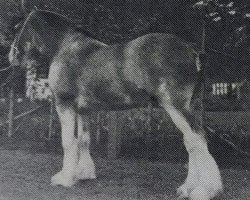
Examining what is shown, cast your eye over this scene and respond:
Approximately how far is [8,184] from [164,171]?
8.46 ft

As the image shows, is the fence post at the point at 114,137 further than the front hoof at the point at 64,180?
Yes

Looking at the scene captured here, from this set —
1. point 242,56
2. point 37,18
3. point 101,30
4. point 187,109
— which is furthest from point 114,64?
point 242,56

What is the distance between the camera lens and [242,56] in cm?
727

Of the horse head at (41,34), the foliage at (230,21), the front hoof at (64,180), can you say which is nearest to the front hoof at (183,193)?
the front hoof at (64,180)

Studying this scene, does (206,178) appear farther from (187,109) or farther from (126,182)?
(126,182)

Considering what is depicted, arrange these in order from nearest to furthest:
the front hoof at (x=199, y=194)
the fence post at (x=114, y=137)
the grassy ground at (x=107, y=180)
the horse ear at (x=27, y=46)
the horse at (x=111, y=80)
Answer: the front hoof at (x=199, y=194) → the horse at (x=111, y=80) → the grassy ground at (x=107, y=180) → the horse ear at (x=27, y=46) → the fence post at (x=114, y=137)

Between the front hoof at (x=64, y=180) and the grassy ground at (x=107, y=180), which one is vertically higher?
the front hoof at (x=64, y=180)

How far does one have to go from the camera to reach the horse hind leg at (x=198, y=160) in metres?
4.91

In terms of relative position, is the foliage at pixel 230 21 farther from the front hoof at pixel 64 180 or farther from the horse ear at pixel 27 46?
the front hoof at pixel 64 180

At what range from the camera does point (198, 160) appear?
5.05 metres

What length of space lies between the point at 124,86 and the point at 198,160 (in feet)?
4.29

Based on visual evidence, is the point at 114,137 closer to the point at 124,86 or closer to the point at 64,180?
the point at 64,180

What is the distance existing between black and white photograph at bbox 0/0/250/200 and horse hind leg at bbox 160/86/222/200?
1cm

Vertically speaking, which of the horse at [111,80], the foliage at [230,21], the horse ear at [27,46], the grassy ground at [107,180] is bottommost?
the grassy ground at [107,180]
